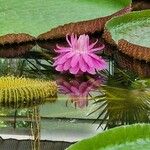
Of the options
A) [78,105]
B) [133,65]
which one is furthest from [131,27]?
[78,105]

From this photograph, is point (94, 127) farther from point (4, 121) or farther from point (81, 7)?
point (81, 7)

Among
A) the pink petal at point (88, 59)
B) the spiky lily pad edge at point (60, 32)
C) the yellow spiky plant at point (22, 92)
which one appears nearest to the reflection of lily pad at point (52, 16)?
the spiky lily pad edge at point (60, 32)

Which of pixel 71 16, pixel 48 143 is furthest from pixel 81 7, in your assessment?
pixel 48 143

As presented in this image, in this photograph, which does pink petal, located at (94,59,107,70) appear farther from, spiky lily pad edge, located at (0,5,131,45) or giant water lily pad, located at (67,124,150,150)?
giant water lily pad, located at (67,124,150,150)

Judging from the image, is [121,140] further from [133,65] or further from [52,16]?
[52,16]

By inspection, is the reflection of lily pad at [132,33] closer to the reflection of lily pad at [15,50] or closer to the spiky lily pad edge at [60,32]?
the spiky lily pad edge at [60,32]
